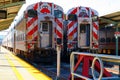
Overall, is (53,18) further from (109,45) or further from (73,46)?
(109,45)

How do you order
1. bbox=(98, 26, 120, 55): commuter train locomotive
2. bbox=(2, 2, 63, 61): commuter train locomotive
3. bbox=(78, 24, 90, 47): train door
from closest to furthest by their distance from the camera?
bbox=(2, 2, 63, 61): commuter train locomotive → bbox=(78, 24, 90, 47): train door → bbox=(98, 26, 120, 55): commuter train locomotive

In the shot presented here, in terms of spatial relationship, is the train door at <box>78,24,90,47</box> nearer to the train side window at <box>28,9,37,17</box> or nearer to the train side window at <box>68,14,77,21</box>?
the train side window at <box>68,14,77,21</box>

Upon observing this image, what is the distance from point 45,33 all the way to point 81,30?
2427 mm

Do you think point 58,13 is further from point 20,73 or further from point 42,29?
point 20,73

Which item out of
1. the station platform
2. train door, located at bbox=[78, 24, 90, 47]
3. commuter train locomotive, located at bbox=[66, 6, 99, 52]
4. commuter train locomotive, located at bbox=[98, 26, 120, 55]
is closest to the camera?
the station platform

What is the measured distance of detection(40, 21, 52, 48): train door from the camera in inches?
687

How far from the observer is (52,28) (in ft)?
57.3

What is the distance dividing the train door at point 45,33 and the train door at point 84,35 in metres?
1.92

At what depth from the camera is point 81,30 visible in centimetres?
1880

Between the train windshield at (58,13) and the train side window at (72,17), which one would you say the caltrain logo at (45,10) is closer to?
the train windshield at (58,13)

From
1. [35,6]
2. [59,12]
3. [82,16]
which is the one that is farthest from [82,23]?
[35,6]

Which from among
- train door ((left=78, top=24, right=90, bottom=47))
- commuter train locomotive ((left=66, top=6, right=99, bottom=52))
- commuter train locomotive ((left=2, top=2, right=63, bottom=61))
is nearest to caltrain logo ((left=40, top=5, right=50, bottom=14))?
commuter train locomotive ((left=2, top=2, right=63, bottom=61))

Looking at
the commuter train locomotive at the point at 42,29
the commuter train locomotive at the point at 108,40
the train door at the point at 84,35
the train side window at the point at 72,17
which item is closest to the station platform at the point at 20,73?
the commuter train locomotive at the point at 42,29

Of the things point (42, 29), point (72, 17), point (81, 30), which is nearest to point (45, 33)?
point (42, 29)
